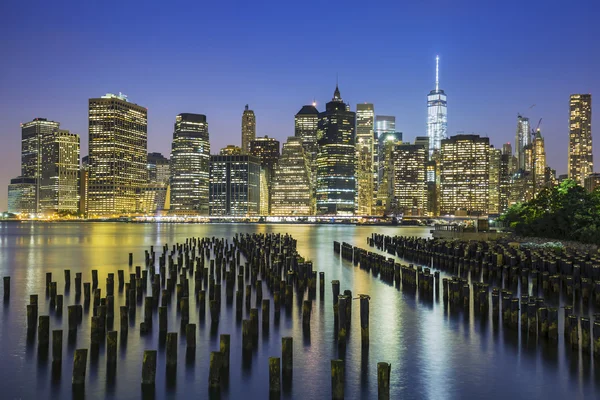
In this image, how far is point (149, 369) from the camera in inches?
651

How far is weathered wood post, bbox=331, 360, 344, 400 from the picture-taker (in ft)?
49.2

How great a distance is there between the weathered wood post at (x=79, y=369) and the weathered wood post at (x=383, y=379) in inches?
322

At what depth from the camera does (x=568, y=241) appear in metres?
56.2

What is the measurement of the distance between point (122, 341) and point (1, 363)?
400 cm

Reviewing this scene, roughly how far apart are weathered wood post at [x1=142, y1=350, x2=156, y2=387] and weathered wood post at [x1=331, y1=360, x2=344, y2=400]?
5061 millimetres

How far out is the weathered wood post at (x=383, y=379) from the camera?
14.7 metres

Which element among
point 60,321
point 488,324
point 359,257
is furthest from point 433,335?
point 359,257

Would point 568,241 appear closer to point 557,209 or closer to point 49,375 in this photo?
point 557,209

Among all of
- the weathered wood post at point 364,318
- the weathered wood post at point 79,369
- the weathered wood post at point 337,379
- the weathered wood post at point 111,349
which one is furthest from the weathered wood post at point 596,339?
the weathered wood post at point 79,369

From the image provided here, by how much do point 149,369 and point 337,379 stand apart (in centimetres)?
545

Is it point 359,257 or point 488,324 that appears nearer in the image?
point 488,324

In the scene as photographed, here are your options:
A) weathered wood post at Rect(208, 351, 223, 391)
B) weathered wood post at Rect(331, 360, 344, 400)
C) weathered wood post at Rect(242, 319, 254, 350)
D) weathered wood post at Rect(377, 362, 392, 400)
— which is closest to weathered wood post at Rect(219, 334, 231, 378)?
weathered wood post at Rect(208, 351, 223, 391)

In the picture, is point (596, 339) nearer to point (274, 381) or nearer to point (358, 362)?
point (358, 362)

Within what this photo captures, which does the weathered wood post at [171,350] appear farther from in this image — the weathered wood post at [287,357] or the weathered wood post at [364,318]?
the weathered wood post at [364,318]
